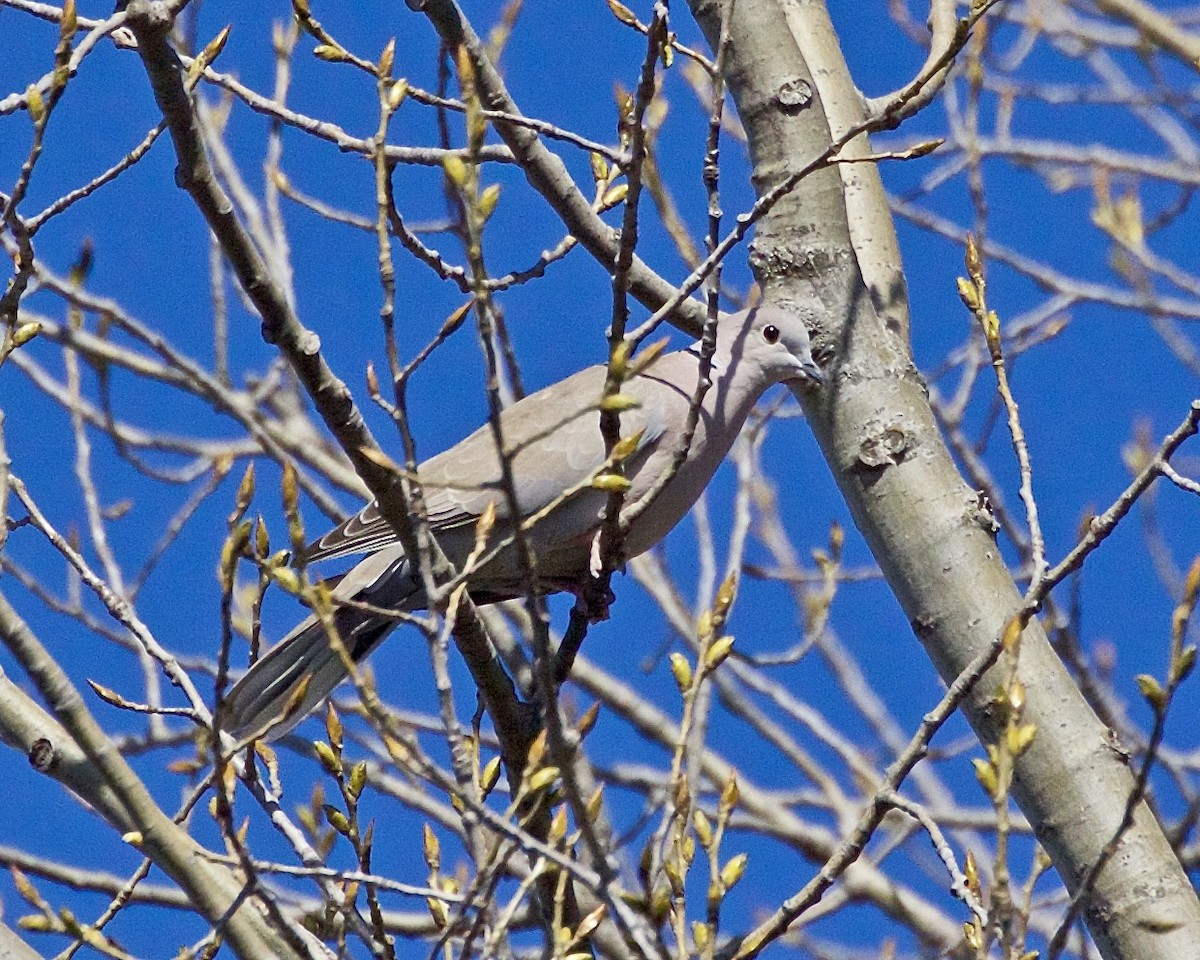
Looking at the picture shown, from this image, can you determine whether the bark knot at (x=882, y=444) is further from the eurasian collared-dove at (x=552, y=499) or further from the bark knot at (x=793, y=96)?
the bark knot at (x=793, y=96)

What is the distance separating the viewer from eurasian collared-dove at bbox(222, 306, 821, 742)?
12.6 ft

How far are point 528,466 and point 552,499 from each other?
137 mm

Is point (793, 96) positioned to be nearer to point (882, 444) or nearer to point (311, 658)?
point (882, 444)

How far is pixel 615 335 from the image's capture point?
8.16ft

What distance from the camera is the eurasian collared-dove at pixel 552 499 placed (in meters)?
3.85

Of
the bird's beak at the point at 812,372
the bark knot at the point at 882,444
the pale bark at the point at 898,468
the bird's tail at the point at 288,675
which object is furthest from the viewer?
the bird's tail at the point at 288,675

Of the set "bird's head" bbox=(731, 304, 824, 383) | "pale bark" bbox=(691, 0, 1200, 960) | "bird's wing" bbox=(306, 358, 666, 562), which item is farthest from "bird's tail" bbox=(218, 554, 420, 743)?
"pale bark" bbox=(691, 0, 1200, 960)

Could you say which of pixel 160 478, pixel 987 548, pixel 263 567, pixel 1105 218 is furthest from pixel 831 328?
pixel 160 478

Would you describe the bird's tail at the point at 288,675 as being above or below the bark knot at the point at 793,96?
below

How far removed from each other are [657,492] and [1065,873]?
111cm

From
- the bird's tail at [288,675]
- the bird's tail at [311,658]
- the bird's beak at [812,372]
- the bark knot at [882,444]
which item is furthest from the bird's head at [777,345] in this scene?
the bird's tail at [288,675]

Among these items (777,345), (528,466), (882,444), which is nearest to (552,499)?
(528,466)

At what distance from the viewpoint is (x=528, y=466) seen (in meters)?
4.24

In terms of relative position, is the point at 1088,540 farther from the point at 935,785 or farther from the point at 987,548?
the point at 935,785
